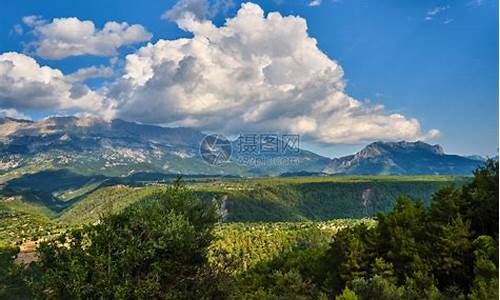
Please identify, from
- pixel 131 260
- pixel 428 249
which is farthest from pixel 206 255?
pixel 428 249

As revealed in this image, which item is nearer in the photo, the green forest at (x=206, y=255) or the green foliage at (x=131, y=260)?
the green foliage at (x=131, y=260)

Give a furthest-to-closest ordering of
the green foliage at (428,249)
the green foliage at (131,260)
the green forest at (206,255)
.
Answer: the green foliage at (428,249) → the green forest at (206,255) → the green foliage at (131,260)

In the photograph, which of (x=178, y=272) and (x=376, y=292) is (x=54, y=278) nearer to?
(x=178, y=272)

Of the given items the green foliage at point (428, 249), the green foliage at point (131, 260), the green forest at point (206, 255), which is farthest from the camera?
the green foliage at point (428, 249)

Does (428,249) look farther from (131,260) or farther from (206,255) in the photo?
(131,260)

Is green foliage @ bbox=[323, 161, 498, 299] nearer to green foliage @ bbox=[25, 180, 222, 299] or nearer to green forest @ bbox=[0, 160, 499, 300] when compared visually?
green forest @ bbox=[0, 160, 499, 300]

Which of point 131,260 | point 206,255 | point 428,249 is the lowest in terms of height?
point 428,249

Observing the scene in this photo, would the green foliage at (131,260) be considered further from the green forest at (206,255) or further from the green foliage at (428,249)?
the green foliage at (428,249)

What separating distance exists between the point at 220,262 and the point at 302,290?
23.9 meters

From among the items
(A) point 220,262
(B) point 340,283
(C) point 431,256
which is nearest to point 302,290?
(B) point 340,283

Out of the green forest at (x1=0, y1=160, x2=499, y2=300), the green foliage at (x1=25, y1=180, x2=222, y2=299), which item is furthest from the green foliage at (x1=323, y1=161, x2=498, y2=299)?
the green foliage at (x1=25, y1=180, x2=222, y2=299)

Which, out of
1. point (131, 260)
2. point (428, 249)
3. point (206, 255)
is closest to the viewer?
point (131, 260)

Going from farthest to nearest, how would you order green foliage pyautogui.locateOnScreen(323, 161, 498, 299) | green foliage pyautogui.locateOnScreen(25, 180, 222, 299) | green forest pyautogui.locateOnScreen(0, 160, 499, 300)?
green foliage pyautogui.locateOnScreen(323, 161, 498, 299) < green forest pyautogui.locateOnScreen(0, 160, 499, 300) < green foliage pyautogui.locateOnScreen(25, 180, 222, 299)

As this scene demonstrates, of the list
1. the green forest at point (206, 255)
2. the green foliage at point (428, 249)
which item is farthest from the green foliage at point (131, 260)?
the green foliage at point (428, 249)
